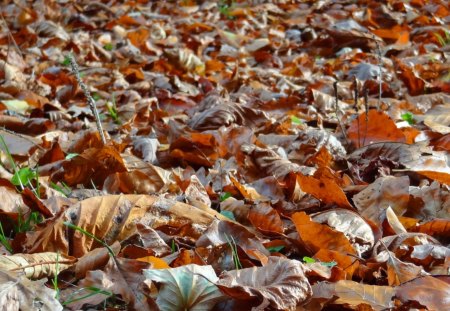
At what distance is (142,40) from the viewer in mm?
4730

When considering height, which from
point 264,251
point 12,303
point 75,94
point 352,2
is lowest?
point 352,2

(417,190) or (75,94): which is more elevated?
(417,190)

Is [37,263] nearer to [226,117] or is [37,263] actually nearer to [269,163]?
[269,163]

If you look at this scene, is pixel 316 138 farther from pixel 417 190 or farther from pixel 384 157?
pixel 417 190

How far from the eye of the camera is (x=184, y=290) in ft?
3.92

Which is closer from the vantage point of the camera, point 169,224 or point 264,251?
point 264,251

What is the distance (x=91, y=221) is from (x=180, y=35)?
3.57 metres

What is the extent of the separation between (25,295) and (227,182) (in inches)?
34.4

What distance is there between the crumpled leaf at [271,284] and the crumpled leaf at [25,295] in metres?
0.32

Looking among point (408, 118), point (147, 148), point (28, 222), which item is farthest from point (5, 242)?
point (408, 118)

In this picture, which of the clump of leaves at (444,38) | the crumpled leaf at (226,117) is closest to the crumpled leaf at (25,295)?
the crumpled leaf at (226,117)

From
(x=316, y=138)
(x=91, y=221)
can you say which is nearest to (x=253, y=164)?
(x=316, y=138)

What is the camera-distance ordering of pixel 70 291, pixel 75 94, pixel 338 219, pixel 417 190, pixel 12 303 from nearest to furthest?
pixel 12 303
pixel 70 291
pixel 338 219
pixel 417 190
pixel 75 94

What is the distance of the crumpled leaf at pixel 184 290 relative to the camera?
3.92 feet
